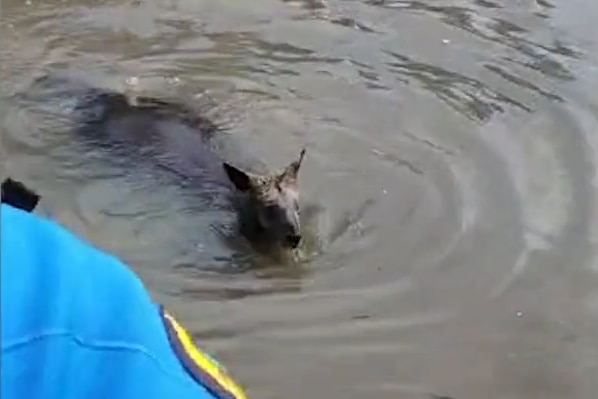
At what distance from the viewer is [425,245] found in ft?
16.4

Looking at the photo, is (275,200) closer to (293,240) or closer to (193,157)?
(293,240)

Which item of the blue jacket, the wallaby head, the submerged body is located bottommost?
the submerged body

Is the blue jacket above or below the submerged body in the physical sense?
above

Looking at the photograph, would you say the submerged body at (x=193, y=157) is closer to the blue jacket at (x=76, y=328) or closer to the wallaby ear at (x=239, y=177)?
the wallaby ear at (x=239, y=177)

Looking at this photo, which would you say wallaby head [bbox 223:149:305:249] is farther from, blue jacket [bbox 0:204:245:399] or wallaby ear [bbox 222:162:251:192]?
blue jacket [bbox 0:204:245:399]

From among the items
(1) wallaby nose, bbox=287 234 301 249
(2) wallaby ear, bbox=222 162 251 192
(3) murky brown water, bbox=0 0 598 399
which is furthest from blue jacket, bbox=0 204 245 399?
(2) wallaby ear, bbox=222 162 251 192

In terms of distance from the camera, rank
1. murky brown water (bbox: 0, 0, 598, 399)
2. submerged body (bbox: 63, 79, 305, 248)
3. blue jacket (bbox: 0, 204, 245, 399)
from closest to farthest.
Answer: blue jacket (bbox: 0, 204, 245, 399), murky brown water (bbox: 0, 0, 598, 399), submerged body (bbox: 63, 79, 305, 248)

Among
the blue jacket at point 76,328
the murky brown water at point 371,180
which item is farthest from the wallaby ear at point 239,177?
the blue jacket at point 76,328

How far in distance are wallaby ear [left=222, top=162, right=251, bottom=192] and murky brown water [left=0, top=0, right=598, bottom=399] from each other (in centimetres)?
17

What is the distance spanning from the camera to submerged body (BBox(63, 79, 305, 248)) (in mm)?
5102

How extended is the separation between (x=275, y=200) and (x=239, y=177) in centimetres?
23

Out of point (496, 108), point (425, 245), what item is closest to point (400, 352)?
point (425, 245)

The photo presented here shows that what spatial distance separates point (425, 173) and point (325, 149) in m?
0.51

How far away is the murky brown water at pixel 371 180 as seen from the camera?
14.1ft
